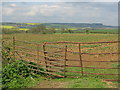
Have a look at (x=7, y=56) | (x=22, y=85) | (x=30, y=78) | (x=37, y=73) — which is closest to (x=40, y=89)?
(x=22, y=85)

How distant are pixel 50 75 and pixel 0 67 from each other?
227 centimetres

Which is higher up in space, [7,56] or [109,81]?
[7,56]

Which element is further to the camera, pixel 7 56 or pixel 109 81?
pixel 7 56

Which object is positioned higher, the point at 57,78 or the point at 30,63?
the point at 30,63

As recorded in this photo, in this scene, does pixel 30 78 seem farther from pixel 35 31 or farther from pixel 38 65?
pixel 35 31

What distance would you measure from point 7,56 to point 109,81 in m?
4.98

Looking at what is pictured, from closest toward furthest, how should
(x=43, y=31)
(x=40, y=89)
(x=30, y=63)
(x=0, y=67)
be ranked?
(x=40, y=89), (x=0, y=67), (x=30, y=63), (x=43, y=31)

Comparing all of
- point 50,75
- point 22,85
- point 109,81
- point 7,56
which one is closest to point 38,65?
point 50,75

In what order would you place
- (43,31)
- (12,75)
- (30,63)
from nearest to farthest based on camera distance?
(12,75) → (30,63) → (43,31)

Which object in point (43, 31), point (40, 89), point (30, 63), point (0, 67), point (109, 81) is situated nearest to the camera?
point (40, 89)

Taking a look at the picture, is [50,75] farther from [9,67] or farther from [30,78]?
[9,67]

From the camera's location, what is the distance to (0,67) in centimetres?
798

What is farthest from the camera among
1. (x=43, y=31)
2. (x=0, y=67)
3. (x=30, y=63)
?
(x=43, y=31)

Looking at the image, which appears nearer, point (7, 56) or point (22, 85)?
point (22, 85)
